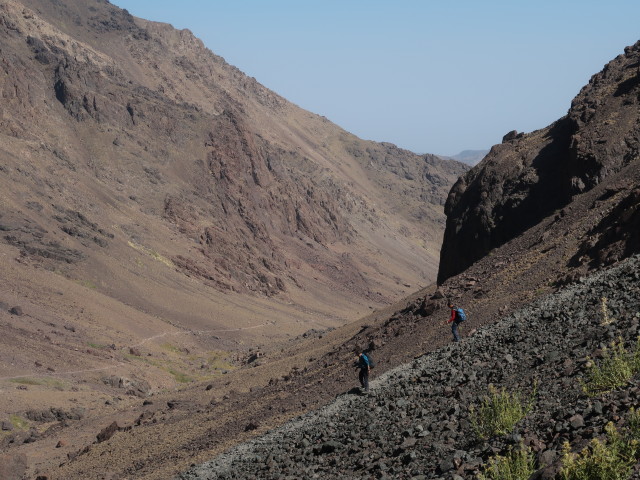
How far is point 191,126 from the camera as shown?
419 ft

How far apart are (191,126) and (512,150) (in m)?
92.3

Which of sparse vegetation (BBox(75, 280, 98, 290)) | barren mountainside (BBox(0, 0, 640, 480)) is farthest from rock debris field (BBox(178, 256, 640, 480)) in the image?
sparse vegetation (BBox(75, 280, 98, 290))

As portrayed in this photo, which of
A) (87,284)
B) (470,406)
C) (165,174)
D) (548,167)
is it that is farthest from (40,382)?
(165,174)

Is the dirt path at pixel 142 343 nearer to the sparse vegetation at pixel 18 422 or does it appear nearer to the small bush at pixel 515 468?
the sparse vegetation at pixel 18 422

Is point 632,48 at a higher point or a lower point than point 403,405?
higher

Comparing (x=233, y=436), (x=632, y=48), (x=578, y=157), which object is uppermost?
(x=632, y=48)

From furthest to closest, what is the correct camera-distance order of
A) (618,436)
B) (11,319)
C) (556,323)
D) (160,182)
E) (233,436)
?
(160,182)
(11,319)
(233,436)
(556,323)
(618,436)

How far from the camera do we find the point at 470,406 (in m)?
14.6

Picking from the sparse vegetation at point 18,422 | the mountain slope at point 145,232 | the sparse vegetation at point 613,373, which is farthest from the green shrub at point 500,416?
the sparse vegetation at point 18,422

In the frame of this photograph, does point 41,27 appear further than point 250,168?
No

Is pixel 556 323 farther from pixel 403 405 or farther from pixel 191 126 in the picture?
pixel 191 126

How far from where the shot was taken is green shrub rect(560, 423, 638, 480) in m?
8.82

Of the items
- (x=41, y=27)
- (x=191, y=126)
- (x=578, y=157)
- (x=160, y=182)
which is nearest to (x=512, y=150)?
(x=578, y=157)

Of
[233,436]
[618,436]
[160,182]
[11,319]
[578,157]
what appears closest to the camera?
[618,436]
